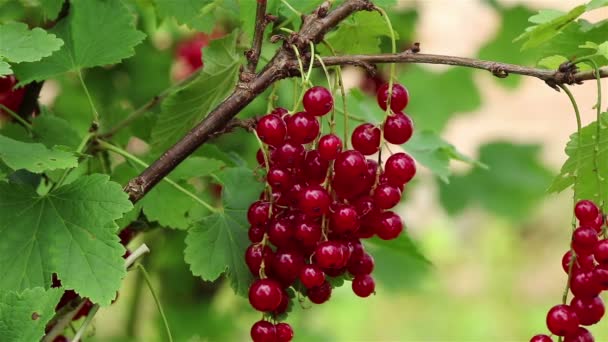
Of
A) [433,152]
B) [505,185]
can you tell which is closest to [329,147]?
[433,152]

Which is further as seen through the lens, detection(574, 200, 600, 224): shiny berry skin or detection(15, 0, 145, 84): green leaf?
detection(15, 0, 145, 84): green leaf

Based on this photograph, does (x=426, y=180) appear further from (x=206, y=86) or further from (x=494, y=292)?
(x=494, y=292)

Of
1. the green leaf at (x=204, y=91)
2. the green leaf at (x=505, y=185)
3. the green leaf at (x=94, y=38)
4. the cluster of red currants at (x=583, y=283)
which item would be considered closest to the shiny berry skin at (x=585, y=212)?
the cluster of red currants at (x=583, y=283)

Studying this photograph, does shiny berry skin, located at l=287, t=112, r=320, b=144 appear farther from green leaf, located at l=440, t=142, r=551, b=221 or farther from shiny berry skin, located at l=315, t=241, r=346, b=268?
green leaf, located at l=440, t=142, r=551, b=221

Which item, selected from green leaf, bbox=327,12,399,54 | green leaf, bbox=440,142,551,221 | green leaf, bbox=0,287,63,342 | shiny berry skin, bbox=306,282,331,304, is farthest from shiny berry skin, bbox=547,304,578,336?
green leaf, bbox=440,142,551,221

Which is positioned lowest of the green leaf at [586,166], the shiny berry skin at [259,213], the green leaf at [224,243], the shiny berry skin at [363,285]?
the green leaf at [224,243]

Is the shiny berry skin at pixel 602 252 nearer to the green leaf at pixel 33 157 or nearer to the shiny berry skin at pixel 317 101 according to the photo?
the shiny berry skin at pixel 317 101

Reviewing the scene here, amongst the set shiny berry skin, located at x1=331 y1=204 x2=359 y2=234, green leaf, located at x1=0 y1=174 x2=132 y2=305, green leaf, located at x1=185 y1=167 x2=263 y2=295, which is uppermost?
shiny berry skin, located at x1=331 y1=204 x2=359 y2=234
